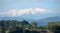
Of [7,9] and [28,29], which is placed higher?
[7,9]

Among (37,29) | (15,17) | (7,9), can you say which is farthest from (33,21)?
(7,9)

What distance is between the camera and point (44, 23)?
199cm

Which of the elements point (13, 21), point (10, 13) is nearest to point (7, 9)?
point (10, 13)

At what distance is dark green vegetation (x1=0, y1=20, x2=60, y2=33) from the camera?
1973mm

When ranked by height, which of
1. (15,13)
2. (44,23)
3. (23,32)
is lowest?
(23,32)

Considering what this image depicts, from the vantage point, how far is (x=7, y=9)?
1996 millimetres

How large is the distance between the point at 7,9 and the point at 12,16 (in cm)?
13

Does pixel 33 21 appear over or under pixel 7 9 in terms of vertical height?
under

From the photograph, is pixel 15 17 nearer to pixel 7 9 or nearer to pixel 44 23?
pixel 7 9

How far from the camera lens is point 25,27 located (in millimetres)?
1997

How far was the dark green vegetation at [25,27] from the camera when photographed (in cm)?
197

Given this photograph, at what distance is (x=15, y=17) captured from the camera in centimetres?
199

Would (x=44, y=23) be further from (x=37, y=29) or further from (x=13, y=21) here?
(x=13, y=21)

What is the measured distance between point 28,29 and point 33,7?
0.33 m
